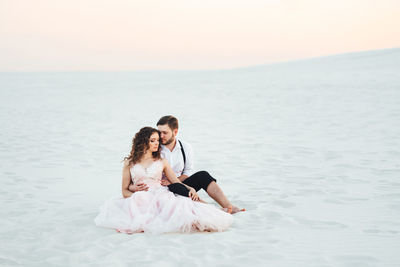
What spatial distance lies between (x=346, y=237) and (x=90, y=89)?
89.9 feet

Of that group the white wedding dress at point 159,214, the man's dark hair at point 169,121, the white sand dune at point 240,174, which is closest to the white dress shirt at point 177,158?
the man's dark hair at point 169,121

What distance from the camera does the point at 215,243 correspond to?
430 centimetres

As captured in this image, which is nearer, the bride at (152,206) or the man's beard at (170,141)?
the bride at (152,206)

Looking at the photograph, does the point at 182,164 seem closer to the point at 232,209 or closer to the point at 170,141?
the point at 170,141

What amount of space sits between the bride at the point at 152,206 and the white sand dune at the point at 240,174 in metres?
0.14

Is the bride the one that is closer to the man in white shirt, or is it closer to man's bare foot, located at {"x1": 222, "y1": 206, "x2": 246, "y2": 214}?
the man in white shirt

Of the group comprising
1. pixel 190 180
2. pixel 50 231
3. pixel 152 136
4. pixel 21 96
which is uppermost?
pixel 21 96

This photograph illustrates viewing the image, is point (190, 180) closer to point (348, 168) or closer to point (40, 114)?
point (348, 168)

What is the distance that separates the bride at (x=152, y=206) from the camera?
4.62 meters

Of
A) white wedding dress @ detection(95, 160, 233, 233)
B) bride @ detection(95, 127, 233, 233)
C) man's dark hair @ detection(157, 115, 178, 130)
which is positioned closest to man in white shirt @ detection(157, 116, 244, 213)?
man's dark hair @ detection(157, 115, 178, 130)

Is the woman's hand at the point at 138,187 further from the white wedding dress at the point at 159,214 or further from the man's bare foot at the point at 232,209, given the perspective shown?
the man's bare foot at the point at 232,209

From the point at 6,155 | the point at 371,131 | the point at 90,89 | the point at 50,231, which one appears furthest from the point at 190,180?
the point at 90,89

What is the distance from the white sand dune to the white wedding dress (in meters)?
0.12

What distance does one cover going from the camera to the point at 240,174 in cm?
825
